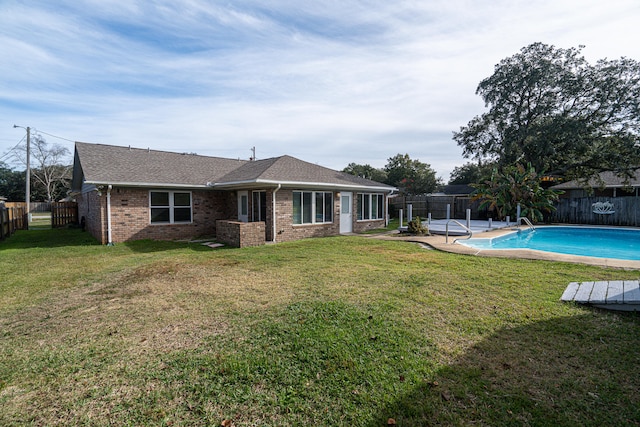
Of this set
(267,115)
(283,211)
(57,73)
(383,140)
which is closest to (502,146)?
(383,140)

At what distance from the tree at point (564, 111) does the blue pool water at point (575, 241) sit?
6.71m

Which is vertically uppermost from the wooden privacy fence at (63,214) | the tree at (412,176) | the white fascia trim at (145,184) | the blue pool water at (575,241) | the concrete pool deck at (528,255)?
the tree at (412,176)

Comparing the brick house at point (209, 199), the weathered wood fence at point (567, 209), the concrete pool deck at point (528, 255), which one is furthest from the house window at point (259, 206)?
the weathered wood fence at point (567, 209)

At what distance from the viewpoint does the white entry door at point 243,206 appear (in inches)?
550

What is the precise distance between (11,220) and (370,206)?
17.7 meters

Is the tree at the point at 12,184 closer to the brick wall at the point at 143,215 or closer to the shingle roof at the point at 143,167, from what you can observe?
the shingle roof at the point at 143,167

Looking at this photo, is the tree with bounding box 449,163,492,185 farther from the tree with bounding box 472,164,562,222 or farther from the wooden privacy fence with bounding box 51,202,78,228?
the wooden privacy fence with bounding box 51,202,78,228

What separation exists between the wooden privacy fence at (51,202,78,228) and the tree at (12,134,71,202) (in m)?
26.9

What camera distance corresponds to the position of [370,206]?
55.9ft

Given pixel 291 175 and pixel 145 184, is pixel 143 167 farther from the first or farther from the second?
pixel 291 175

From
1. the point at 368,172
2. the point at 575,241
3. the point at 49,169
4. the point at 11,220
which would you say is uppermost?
the point at 49,169

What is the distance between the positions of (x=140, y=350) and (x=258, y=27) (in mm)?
10032

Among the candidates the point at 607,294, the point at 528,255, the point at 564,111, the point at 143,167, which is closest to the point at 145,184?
the point at 143,167

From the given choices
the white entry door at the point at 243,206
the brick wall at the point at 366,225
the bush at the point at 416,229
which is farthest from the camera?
the brick wall at the point at 366,225
